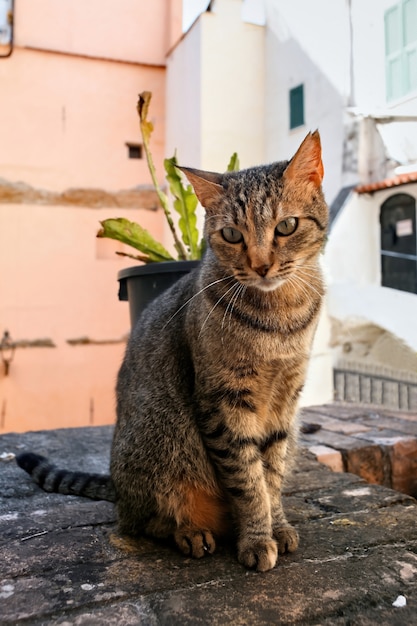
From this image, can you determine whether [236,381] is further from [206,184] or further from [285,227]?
[206,184]

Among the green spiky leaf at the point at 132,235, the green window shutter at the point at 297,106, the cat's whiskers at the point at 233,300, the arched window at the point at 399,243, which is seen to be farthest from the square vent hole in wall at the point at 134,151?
the cat's whiskers at the point at 233,300

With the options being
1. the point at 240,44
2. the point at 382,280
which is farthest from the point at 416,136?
the point at 240,44

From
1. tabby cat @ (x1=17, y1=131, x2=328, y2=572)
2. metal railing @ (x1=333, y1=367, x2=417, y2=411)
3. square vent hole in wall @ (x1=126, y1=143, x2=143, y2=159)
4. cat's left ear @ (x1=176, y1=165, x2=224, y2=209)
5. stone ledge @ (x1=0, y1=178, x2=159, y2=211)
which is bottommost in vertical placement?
metal railing @ (x1=333, y1=367, x2=417, y2=411)

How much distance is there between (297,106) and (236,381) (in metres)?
5.00

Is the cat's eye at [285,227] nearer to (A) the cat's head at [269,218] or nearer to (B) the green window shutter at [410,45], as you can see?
(A) the cat's head at [269,218]

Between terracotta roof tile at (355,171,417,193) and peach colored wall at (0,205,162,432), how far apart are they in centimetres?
237

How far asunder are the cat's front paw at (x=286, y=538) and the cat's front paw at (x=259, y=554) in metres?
0.05

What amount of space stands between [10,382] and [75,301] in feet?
3.40

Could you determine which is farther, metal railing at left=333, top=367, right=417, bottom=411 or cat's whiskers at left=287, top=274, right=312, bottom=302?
metal railing at left=333, top=367, right=417, bottom=411

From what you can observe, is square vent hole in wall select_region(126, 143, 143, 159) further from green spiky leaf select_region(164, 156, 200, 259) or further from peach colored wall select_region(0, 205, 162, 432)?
green spiky leaf select_region(164, 156, 200, 259)

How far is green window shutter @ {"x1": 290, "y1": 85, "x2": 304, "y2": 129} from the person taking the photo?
5449 mm

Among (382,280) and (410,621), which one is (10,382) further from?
(410,621)

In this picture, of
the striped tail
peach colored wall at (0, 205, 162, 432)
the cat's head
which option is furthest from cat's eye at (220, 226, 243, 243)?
peach colored wall at (0, 205, 162, 432)

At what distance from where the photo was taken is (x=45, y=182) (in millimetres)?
5387
